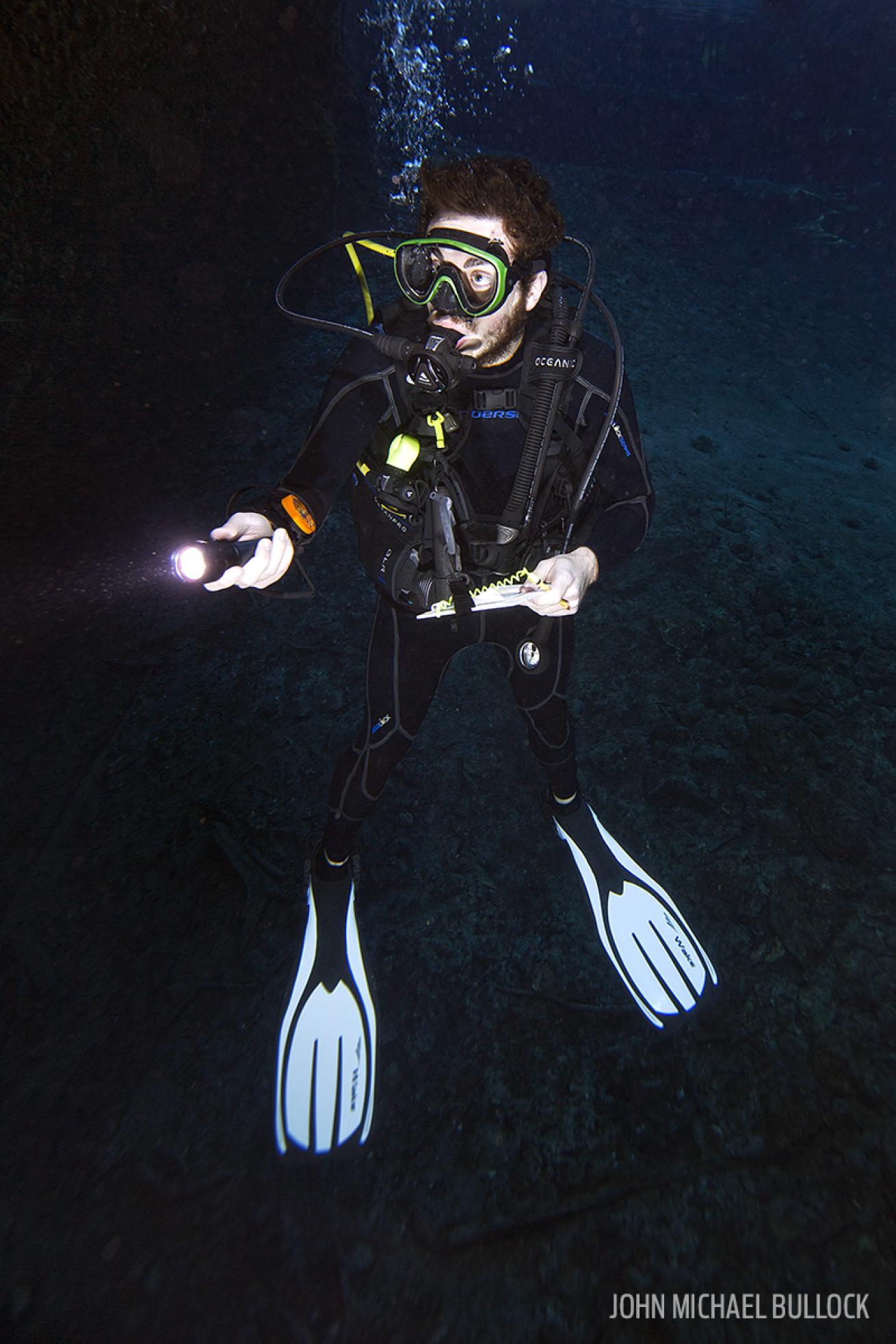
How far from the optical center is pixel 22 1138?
7.04ft

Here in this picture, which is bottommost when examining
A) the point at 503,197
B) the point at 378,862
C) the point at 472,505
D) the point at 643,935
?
the point at 378,862

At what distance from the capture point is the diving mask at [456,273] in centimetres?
193

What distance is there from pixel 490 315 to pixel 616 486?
81cm

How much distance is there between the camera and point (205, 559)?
1521 millimetres

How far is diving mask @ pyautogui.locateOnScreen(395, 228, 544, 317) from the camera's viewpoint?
6.32 feet

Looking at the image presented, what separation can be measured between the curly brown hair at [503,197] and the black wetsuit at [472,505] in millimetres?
382

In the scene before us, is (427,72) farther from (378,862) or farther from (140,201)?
(378,862)

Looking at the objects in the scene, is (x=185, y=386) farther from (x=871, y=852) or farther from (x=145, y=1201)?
(x=871, y=852)

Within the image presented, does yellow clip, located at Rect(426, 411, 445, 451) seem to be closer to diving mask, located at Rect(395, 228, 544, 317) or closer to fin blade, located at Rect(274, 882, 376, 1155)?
diving mask, located at Rect(395, 228, 544, 317)

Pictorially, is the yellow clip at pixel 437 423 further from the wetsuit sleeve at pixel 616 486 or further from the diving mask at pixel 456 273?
the wetsuit sleeve at pixel 616 486

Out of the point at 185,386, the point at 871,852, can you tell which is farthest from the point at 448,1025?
the point at 185,386

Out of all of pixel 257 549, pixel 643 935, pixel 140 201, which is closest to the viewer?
pixel 257 549

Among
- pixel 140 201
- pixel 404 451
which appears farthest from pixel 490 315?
pixel 140 201

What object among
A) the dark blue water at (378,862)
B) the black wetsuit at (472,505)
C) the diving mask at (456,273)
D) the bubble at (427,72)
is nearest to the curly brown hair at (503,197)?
the diving mask at (456,273)
